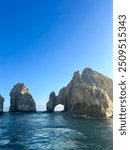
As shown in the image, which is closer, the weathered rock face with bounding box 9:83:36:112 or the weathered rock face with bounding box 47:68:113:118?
the weathered rock face with bounding box 47:68:113:118

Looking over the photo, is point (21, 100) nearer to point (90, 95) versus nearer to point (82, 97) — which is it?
point (82, 97)

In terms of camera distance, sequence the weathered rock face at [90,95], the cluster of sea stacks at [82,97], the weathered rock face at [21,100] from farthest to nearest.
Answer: the weathered rock face at [21,100], the cluster of sea stacks at [82,97], the weathered rock face at [90,95]

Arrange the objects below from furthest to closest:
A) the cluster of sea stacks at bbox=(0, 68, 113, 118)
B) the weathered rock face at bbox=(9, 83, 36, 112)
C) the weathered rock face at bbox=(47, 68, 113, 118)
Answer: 1. the weathered rock face at bbox=(9, 83, 36, 112)
2. the cluster of sea stacks at bbox=(0, 68, 113, 118)
3. the weathered rock face at bbox=(47, 68, 113, 118)

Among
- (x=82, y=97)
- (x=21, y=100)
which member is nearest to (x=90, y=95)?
(x=82, y=97)

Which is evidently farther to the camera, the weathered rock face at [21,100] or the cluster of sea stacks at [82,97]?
the weathered rock face at [21,100]

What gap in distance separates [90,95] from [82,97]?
5194mm

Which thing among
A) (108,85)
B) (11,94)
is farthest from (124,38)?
(11,94)

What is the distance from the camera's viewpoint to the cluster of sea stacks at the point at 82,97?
343 feet

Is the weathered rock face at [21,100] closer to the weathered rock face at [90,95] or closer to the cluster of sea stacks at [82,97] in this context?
the cluster of sea stacks at [82,97]

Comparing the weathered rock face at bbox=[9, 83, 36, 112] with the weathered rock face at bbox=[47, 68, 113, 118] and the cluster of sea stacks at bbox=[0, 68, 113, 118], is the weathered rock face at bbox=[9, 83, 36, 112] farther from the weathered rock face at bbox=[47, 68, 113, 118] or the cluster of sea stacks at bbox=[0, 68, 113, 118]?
the weathered rock face at bbox=[47, 68, 113, 118]

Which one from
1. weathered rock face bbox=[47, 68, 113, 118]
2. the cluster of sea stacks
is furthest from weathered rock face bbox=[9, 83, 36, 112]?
weathered rock face bbox=[47, 68, 113, 118]

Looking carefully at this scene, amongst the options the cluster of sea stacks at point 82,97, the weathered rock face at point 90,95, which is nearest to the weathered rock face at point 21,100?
the cluster of sea stacks at point 82,97

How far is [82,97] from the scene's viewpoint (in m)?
113

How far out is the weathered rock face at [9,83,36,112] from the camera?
147m
